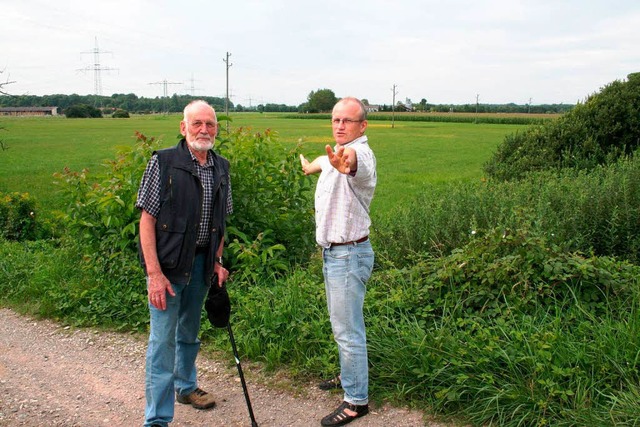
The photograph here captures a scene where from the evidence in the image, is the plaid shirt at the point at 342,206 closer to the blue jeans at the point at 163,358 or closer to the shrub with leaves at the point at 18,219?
the blue jeans at the point at 163,358

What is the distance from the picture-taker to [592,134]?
1011cm

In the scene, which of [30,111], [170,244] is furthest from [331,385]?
[30,111]

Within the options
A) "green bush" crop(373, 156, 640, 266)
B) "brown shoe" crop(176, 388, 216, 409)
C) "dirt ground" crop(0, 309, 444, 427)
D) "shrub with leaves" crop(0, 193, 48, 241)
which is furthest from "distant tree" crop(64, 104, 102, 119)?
"brown shoe" crop(176, 388, 216, 409)

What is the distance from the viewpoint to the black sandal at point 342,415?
12.8 ft

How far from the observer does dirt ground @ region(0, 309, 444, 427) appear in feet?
13.5

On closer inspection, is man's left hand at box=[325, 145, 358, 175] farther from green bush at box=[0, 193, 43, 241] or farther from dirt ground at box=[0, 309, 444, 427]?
green bush at box=[0, 193, 43, 241]

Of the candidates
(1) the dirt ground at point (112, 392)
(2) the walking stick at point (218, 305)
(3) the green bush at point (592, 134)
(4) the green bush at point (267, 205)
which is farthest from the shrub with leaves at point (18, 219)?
(3) the green bush at point (592, 134)

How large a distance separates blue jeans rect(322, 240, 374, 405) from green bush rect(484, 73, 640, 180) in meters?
6.93

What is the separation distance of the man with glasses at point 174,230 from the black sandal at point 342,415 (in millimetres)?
1016

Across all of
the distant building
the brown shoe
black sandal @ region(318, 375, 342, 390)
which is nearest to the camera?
the brown shoe

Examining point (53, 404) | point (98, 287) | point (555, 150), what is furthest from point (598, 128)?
point (53, 404)

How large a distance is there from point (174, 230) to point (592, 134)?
862 centimetres

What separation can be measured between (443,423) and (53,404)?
281 cm

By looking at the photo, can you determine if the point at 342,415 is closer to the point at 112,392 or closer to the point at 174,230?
the point at 174,230
